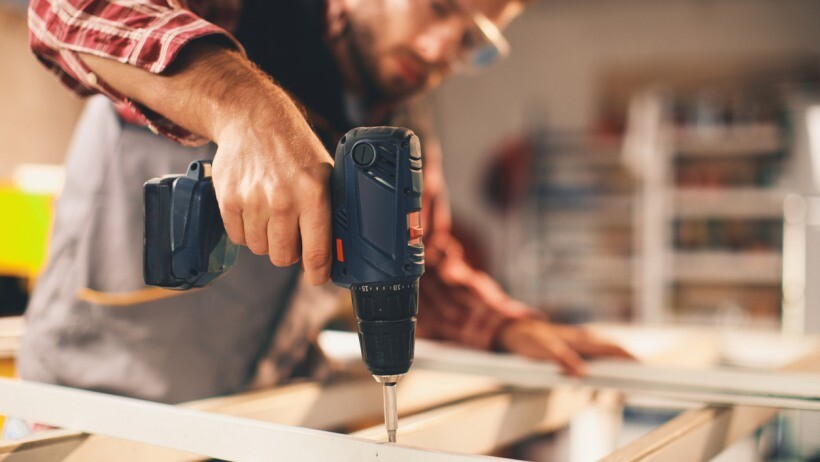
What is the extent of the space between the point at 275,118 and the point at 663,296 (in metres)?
4.65

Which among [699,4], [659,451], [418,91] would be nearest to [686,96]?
[699,4]

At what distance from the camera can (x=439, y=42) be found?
1.30m

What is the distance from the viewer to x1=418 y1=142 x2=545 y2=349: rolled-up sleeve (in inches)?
58.0

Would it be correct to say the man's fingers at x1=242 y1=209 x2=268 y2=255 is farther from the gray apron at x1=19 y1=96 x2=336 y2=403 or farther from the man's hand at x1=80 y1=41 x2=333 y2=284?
the gray apron at x1=19 y1=96 x2=336 y2=403

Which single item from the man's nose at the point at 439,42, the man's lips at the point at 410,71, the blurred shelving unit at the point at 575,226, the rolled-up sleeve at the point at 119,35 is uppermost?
the man's nose at the point at 439,42

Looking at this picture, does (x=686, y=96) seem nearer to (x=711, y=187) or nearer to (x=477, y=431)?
(x=711, y=187)

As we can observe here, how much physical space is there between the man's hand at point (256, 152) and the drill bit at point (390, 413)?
0.14m

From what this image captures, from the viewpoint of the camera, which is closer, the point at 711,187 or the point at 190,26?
the point at 190,26

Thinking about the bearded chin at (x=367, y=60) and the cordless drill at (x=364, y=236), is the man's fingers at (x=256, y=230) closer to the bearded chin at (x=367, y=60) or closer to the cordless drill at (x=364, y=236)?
the cordless drill at (x=364, y=236)

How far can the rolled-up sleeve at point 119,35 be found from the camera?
73 cm

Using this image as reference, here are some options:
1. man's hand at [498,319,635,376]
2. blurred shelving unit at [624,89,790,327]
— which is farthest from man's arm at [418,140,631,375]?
blurred shelving unit at [624,89,790,327]

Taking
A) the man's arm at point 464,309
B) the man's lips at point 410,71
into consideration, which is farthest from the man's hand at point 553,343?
the man's lips at point 410,71

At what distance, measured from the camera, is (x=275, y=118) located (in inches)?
27.4

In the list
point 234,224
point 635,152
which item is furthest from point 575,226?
point 234,224
